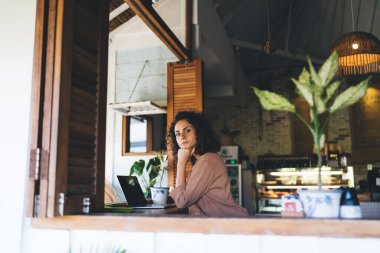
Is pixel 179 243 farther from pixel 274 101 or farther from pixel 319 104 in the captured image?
pixel 319 104

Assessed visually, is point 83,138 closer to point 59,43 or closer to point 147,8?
point 59,43

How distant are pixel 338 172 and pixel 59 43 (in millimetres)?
6044

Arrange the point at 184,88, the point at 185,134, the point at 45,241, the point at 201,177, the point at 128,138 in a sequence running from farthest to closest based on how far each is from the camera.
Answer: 1. the point at 128,138
2. the point at 184,88
3. the point at 185,134
4. the point at 201,177
5. the point at 45,241

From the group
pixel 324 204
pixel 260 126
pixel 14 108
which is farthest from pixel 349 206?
pixel 260 126

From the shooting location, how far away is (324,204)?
4.92 feet

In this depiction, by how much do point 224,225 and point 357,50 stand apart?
132 inches

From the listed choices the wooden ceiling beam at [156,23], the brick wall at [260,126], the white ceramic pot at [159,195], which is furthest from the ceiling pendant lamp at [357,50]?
the brick wall at [260,126]

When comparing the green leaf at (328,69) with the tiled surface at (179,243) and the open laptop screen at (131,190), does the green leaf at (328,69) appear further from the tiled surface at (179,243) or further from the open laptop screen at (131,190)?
the open laptop screen at (131,190)

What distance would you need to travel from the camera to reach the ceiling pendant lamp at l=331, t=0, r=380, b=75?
4129 mm

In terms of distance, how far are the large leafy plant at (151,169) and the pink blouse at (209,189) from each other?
8.39ft

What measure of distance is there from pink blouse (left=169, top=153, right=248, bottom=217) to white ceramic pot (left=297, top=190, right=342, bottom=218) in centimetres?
82

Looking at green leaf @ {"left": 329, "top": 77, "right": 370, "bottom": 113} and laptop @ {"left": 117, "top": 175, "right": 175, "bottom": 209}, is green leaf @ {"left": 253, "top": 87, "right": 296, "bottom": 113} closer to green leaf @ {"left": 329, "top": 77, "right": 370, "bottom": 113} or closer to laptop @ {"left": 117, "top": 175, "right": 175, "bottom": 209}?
green leaf @ {"left": 329, "top": 77, "right": 370, "bottom": 113}

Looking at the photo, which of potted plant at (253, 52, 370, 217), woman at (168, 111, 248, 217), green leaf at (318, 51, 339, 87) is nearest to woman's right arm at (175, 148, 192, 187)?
woman at (168, 111, 248, 217)

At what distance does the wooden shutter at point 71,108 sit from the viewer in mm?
1780
